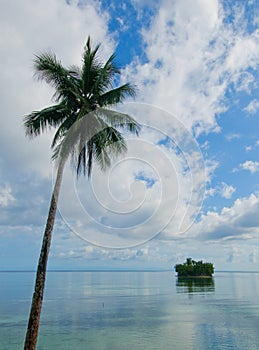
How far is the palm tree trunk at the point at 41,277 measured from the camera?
1100 centimetres

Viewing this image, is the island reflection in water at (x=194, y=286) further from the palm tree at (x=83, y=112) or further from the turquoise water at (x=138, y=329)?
the palm tree at (x=83, y=112)

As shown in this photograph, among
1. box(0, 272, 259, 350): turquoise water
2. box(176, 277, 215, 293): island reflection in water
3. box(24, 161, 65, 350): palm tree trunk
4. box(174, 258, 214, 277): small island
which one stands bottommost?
box(0, 272, 259, 350): turquoise water

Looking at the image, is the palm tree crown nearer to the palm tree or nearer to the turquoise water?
the palm tree

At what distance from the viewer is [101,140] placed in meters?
15.0

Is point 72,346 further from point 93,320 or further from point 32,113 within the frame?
point 32,113

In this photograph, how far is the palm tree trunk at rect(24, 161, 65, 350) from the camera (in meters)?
Answer: 11.0

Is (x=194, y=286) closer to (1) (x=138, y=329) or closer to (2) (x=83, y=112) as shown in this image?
(1) (x=138, y=329)

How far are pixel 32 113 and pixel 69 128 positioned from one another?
1.92 metres

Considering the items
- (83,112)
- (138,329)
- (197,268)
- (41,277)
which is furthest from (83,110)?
(197,268)

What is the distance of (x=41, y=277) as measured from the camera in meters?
11.6

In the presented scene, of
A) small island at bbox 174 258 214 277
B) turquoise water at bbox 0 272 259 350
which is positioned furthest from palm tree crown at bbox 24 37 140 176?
small island at bbox 174 258 214 277

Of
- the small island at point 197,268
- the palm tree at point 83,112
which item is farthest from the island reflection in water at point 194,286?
the palm tree at point 83,112

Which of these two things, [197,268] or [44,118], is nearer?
[44,118]

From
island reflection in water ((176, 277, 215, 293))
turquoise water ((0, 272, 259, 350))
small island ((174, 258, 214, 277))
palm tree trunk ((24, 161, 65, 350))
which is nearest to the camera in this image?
palm tree trunk ((24, 161, 65, 350))
